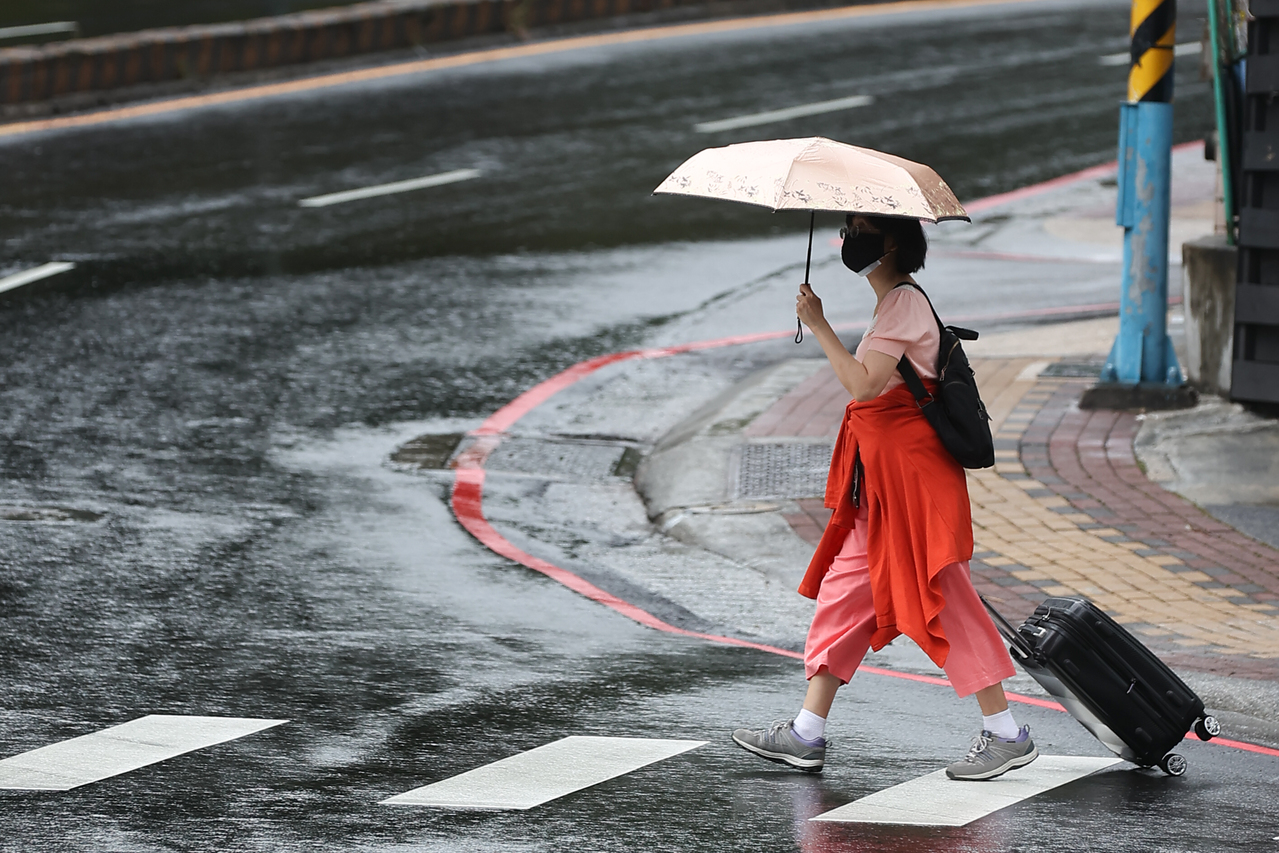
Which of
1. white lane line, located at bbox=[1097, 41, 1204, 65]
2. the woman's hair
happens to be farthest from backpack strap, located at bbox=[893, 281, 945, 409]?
white lane line, located at bbox=[1097, 41, 1204, 65]

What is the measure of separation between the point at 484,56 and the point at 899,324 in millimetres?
17345

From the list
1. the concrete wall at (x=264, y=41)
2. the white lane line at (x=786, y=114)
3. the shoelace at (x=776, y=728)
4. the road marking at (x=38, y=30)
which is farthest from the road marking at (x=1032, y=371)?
the road marking at (x=38, y=30)

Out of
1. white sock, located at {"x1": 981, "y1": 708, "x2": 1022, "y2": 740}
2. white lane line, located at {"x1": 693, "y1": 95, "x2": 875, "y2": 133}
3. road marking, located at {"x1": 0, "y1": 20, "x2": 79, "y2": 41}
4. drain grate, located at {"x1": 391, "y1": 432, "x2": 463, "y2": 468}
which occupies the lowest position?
drain grate, located at {"x1": 391, "y1": 432, "x2": 463, "y2": 468}

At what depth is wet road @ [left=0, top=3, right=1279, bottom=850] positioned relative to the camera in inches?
232

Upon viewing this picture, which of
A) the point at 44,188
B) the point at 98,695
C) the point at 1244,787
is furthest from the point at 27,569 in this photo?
the point at 44,188

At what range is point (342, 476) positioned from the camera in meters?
9.95

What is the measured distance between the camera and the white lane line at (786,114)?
19.5 m

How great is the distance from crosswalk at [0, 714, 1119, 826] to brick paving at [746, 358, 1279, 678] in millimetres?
1617

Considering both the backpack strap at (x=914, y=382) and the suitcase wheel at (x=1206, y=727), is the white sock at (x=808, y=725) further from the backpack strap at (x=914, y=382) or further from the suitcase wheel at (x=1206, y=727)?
the suitcase wheel at (x=1206, y=727)

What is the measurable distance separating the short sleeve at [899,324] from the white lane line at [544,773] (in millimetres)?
1516

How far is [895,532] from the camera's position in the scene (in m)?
6.00

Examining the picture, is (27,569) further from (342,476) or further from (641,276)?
(641,276)

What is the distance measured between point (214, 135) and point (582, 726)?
13145 millimetres

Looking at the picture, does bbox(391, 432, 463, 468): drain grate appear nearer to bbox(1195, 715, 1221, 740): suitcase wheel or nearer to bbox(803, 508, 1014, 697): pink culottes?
bbox(803, 508, 1014, 697): pink culottes
